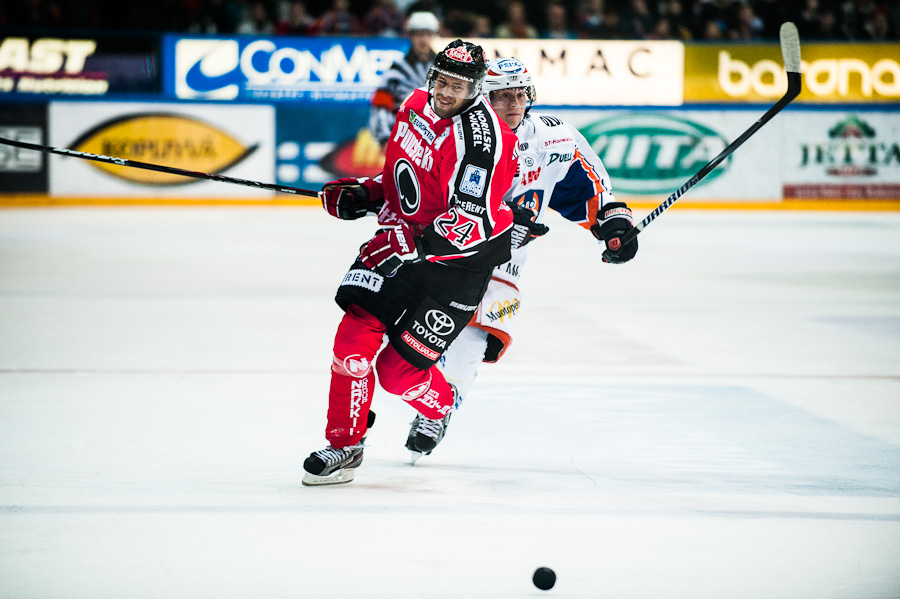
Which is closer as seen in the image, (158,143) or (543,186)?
(543,186)

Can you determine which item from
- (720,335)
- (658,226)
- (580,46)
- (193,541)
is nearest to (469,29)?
(580,46)

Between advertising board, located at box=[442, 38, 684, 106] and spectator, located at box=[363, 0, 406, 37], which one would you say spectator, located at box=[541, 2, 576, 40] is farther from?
spectator, located at box=[363, 0, 406, 37]

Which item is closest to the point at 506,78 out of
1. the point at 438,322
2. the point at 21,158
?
the point at 438,322

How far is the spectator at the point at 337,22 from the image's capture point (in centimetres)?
1367

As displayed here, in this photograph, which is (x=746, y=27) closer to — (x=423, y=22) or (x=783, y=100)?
(x=423, y=22)

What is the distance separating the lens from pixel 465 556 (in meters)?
2.56

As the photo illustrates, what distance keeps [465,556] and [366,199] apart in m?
1.15

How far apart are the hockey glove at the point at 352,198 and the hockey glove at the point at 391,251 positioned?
0.09 meters

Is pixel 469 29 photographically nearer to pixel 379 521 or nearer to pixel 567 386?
pixel 567 386

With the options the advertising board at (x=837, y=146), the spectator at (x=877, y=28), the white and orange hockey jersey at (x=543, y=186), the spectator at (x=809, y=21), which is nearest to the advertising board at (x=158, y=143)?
the advertising board at (x=837, y=146)

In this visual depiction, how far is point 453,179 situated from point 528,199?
64cm

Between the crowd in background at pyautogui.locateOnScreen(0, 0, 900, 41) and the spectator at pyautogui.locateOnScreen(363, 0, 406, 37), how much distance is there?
12 millimetres

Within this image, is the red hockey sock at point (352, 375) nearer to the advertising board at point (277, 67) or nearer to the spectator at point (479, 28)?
the advertising board at point (277, 67)

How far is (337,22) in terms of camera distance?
1370cm
